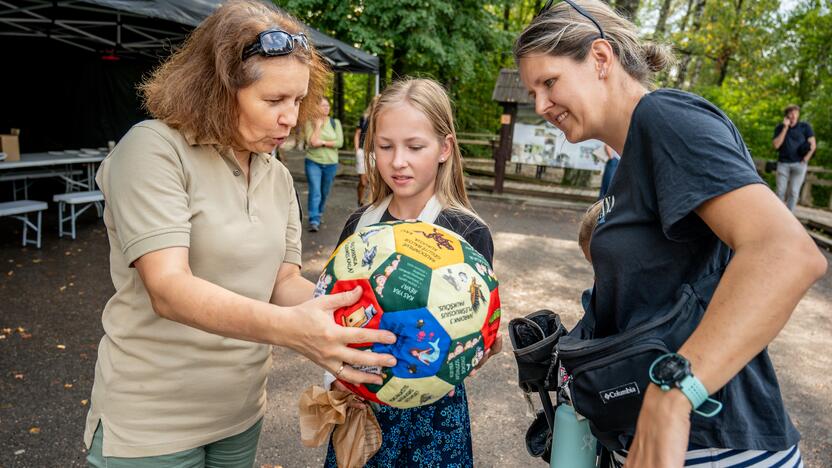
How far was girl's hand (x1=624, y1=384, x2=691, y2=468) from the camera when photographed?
1.18 meters

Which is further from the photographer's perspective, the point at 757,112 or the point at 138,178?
the point at 757,112

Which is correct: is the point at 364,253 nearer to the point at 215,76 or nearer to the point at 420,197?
the point at 215,76

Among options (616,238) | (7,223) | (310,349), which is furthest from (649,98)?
(7,223)

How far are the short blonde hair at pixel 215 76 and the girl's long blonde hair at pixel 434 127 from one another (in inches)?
26.0

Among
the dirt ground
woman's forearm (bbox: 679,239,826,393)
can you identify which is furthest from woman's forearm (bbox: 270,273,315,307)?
the dirt ground

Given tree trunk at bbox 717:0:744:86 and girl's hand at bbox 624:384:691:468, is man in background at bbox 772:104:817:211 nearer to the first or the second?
tree trunk at bbox 717:0:744:86

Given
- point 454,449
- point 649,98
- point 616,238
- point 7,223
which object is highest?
point 649,98

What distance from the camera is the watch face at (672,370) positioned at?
3.87 ft

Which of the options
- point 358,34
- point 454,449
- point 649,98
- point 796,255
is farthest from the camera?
point 358,34

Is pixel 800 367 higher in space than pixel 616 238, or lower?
lower

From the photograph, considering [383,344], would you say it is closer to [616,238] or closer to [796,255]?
[616,238]

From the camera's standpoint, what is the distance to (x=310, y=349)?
1396 millimetres

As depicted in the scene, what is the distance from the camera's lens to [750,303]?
112 centimetres

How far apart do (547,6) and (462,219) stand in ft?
2.87
